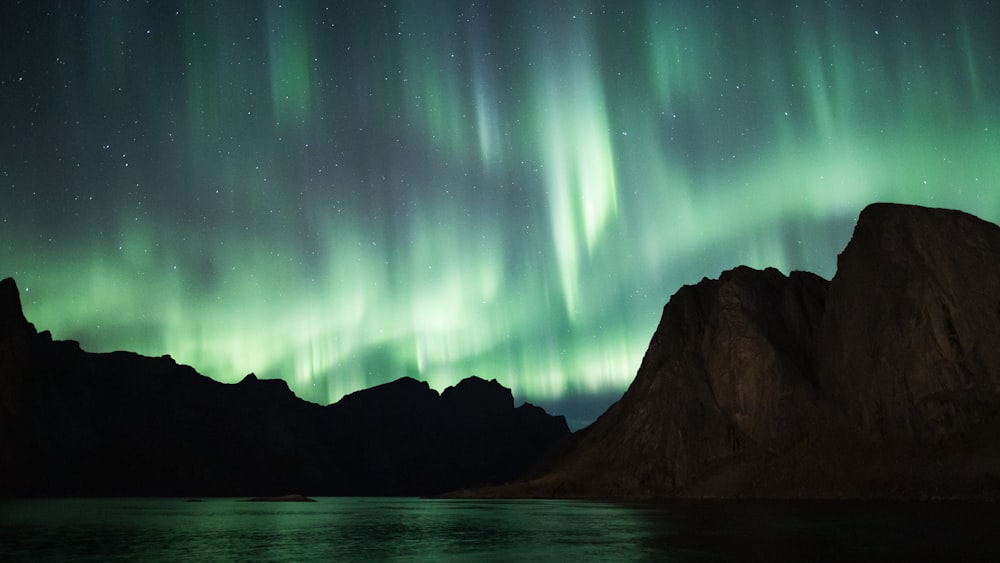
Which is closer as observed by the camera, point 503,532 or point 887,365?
point 503,532

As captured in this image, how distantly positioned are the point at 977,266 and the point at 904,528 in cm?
16248

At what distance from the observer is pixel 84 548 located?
52719 mm

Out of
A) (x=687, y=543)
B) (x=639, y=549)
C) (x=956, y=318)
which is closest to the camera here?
(x=639, y=549)

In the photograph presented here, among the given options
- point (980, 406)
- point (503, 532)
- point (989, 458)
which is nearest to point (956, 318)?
point (980, 406)

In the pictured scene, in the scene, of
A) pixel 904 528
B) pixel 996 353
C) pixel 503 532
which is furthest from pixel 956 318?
pixel 503 532

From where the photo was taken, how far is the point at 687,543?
54.1m

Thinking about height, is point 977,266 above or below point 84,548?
above

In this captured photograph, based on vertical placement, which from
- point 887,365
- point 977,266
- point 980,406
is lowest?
point 980,406

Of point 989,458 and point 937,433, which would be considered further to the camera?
point 937,433

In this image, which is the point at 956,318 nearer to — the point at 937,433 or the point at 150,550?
the point at 937,433

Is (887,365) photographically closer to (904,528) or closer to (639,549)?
(904,528)

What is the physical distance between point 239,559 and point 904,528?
2264 inches

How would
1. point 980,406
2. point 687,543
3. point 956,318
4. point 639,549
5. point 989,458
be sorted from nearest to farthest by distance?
point 639,549 → point 687,543 → point 989,458 → point 980,406 → point 956,318

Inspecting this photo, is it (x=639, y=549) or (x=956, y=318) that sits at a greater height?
(x=956, y=318)
